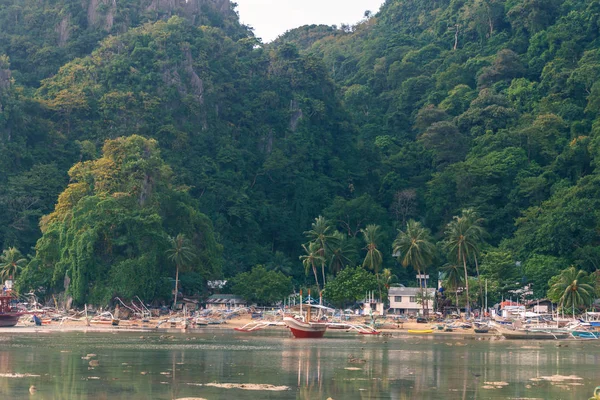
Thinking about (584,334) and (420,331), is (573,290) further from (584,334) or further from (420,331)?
(420,331)

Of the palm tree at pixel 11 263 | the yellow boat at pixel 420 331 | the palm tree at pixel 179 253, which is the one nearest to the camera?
the yellow boat at pixel 420 331

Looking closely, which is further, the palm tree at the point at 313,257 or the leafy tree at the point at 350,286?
the palm tree at the point at 313,257

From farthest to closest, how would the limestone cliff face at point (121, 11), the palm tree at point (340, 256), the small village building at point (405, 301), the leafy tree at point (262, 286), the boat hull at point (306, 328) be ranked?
the limestone cliff face at point (121, 11)
the palm tree at point (340, 256)
the leafy tree at point (262, 286)
the small village building at point (405, 301)
the boat hull at point (306, 328)

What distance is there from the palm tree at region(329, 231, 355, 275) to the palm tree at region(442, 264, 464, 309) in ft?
50.6

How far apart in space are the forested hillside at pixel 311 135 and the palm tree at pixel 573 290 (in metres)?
9.21

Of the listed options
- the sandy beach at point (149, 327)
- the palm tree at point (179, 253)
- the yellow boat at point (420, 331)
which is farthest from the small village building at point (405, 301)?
the palm tree at point (179, 253)

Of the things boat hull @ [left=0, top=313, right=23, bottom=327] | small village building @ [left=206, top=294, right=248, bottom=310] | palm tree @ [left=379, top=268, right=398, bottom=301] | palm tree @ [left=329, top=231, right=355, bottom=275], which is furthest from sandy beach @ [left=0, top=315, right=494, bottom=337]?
palm tree @ [left=329, top=231, right=355, bottom=275]

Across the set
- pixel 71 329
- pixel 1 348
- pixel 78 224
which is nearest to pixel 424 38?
pixel 78 224

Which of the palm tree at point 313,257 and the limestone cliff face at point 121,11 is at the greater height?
the limestone cliff face at point 121,11

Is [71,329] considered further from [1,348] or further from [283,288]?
[283,288]

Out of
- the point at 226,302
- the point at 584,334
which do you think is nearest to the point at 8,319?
the point at 226,302

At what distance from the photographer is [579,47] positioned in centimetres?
13138

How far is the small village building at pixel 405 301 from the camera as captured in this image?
10094cm

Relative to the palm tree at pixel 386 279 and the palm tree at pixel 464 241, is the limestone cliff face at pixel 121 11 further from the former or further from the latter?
the palm tree at pixel 464 241
